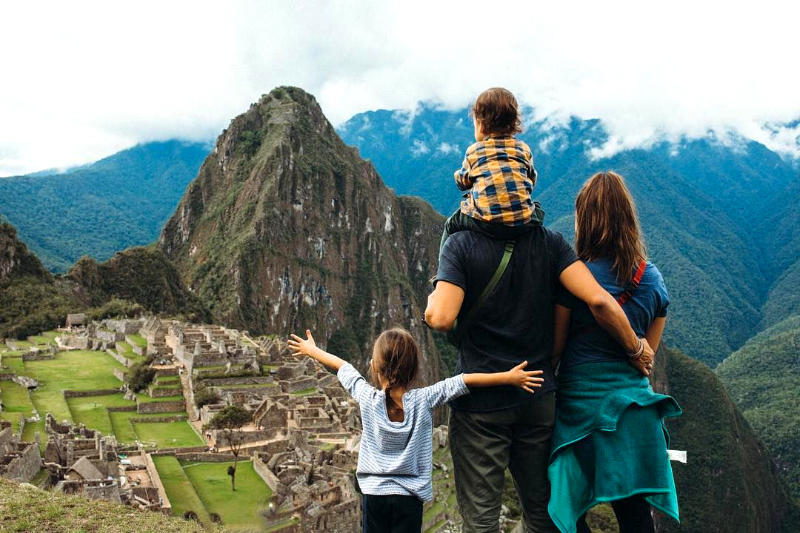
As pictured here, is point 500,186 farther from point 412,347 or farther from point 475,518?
point 475,518

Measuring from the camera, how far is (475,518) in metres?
4.27

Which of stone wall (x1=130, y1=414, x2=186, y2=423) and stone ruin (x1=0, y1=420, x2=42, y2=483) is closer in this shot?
stone ruin (x1=0, y1=420, x2=42, y2=483)

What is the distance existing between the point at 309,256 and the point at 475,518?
116 metres

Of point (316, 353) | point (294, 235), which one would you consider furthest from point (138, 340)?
point (294, 235)

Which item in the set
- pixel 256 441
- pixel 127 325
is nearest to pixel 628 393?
pixel 256 441

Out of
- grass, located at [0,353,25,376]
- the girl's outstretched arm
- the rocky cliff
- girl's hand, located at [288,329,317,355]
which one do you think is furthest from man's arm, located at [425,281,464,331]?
the rocky cliff

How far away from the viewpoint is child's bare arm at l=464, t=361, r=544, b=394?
4.12 metres

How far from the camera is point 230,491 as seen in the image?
57.6 ft

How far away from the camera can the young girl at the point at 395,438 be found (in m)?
4.61

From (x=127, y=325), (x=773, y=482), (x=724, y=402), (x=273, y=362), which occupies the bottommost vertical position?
(x=773, y=482)

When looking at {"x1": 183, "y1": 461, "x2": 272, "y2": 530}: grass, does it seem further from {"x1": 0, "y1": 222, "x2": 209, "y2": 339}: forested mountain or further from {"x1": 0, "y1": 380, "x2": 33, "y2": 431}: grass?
{"x1": 0, "y1": 222, "x2": 209, "y2": 339}: forested mountain

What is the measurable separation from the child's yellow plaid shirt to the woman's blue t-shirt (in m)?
0.69

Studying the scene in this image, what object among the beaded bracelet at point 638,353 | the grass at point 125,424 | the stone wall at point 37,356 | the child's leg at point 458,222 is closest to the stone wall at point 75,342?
the stone wall at point 37,356

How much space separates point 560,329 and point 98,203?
150 meters
